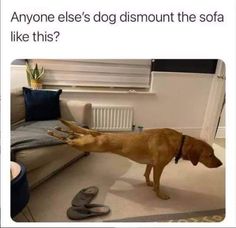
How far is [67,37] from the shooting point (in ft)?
2.38

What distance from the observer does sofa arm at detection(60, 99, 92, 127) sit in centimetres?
88

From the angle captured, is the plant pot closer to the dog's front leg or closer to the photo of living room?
the photo of living room

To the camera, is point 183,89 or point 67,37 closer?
point 67,37

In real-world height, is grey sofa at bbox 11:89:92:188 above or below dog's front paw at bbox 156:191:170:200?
above

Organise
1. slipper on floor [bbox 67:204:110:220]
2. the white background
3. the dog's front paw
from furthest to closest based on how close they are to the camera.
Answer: the dog's front paw, slipper on floor [bbox 67:204:110:220], the white background

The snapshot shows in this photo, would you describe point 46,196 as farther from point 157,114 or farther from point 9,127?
point 157,114

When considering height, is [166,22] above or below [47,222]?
above

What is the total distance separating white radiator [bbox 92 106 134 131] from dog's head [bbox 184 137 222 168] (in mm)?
206

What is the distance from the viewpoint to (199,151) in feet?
2.79

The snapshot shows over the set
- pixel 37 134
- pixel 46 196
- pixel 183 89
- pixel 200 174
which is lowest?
pixel 46 196

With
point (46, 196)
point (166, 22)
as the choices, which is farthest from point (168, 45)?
point (46, 196)

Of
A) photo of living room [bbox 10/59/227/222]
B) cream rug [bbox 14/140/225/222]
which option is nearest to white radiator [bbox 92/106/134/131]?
photo of living room [bbox 10/59/227/222]

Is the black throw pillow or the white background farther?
the black throw pillow

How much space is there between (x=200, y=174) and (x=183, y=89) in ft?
0.97
